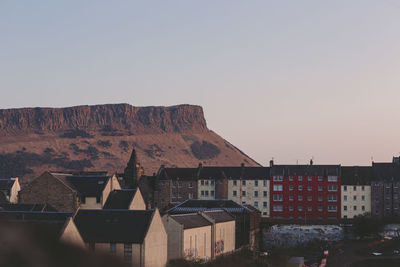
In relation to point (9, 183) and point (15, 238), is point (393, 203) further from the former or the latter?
point (15, 238)

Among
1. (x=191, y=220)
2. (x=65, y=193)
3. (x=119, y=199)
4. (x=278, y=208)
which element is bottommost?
(x=278, y=208)

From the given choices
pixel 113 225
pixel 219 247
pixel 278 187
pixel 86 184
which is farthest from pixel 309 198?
pixel 113 225

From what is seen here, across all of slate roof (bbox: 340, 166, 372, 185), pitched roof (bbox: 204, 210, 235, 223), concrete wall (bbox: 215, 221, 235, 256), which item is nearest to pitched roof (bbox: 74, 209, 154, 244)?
concrete wall (bbox: 215, 221, 235, 256)

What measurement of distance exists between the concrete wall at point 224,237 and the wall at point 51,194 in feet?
63.6

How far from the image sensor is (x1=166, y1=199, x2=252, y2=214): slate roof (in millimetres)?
101188

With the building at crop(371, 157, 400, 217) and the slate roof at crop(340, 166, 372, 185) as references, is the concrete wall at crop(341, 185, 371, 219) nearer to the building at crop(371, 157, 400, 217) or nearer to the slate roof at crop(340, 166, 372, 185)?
the slate roof at crop(340, 166, 372, 185)

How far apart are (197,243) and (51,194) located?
58.9ft

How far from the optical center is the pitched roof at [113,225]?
202 ft

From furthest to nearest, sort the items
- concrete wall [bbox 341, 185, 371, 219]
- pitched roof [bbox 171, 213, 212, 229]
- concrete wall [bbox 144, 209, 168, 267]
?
concrete wall [bbox 341, 185, 371, 219] → pitched roof [bbox 171, 213, 212, 229] → concrete wall [bbox 144, 209, 168, 267]

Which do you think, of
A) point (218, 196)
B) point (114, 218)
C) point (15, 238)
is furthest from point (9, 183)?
point (15, 238)

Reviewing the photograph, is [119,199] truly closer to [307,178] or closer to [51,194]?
[51,194]

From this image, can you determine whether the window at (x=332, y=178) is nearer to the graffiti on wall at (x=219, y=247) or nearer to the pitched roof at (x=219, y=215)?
the pitched roof at (x=219, y=215)

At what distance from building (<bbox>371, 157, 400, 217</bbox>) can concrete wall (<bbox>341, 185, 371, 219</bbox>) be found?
43.2 inches

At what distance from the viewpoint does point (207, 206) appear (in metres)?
106
